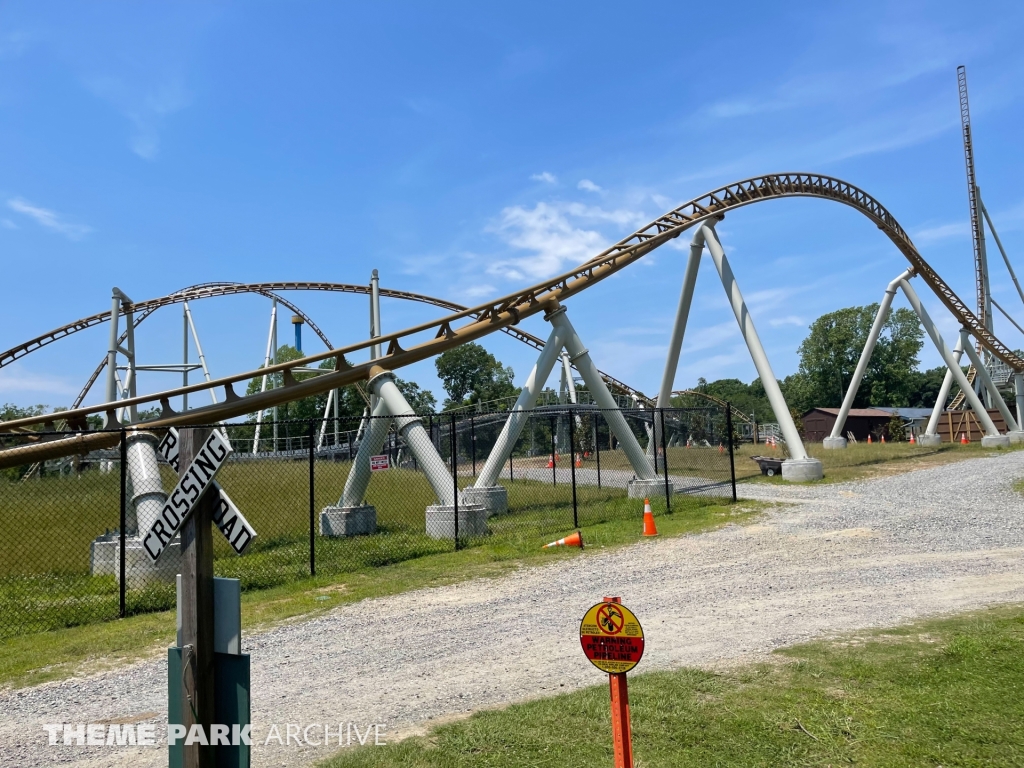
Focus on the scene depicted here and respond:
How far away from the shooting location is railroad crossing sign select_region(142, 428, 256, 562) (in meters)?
3.30

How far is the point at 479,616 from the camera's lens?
801 centimetres

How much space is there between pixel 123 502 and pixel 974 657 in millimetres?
8906

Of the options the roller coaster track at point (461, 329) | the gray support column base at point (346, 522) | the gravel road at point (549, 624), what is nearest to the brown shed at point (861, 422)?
the roller coaster track at point (461, 329)

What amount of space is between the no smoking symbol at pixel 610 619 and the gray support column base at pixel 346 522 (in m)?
11.7

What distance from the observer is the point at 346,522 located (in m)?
14.4

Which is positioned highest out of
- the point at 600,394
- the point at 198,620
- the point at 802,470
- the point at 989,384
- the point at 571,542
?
the point at 989,384

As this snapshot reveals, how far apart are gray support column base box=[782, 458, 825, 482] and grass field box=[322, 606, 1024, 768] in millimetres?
15873

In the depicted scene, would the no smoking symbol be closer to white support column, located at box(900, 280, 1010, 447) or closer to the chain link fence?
the chain link fence

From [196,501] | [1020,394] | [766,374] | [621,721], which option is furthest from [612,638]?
[1020,394]

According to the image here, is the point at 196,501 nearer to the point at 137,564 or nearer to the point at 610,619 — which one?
the point at 610,619

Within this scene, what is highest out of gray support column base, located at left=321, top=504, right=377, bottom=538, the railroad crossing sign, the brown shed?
the brown shed

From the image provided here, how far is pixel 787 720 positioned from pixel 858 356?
92.3 meters

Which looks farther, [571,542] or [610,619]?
[571,542]

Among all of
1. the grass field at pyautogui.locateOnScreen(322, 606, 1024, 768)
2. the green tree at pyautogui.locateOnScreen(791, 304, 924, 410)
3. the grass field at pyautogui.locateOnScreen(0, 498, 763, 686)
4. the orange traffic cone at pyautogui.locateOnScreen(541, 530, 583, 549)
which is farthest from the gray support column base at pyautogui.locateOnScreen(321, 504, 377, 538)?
the green tree at pyautogui.locateOnScreen(791, 304, 924, 410)
